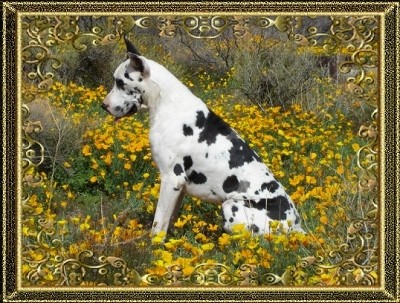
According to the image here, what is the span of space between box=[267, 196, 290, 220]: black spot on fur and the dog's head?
5.46 ft

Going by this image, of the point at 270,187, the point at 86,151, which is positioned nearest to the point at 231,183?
the point at 270,187

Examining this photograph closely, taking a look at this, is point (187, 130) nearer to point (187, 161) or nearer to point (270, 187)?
point (187, 161)

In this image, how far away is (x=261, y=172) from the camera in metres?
7.31

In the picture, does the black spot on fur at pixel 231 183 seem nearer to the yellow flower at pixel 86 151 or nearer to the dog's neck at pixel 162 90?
the dog's neck at pixel 162 90

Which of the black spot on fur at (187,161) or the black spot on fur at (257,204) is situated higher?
the black spot on fur at (187,161)

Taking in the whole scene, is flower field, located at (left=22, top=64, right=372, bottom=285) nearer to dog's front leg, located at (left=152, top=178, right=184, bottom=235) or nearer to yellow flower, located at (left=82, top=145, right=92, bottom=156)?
yellow flower, located at (left=82, top=145, right=92, bottom=156)

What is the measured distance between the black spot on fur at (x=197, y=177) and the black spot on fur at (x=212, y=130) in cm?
33

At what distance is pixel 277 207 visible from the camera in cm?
723

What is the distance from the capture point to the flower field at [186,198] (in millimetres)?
6828

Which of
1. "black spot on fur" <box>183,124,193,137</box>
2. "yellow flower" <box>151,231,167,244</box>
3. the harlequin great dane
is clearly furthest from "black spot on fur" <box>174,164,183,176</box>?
"yellow flower" <box>151,231,167,244</box>

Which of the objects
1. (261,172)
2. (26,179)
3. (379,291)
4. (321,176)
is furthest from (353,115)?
(26,179)

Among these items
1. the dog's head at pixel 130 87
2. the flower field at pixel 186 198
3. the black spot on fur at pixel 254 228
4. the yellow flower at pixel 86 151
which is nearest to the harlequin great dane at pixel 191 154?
the dog's head at pixel 130 87

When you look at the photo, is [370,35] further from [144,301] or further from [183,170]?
[144,301]

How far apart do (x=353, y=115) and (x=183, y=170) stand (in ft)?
7.05
